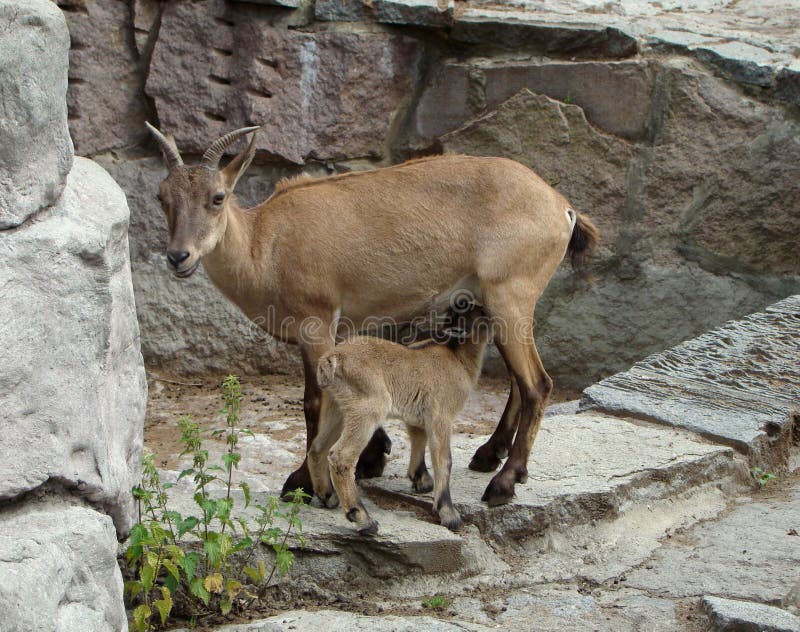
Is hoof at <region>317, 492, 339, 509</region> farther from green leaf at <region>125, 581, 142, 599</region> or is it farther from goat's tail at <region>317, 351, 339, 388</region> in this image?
green leaf at <region>125, 581, 142, 599</region>

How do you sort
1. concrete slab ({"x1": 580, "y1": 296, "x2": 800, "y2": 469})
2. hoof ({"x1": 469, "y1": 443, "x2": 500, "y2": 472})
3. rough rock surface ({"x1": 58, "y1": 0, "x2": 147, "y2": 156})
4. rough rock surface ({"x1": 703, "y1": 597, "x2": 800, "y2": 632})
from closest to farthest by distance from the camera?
1. rough rock surface ({"x1": 703, "y1": 597, "x2": 800, "y2": 632})
2. hoof ({"x1": 469, "y1": 443, "x2": 500, "y2": 472})
3. concrete slab ({"x1": 580, "y1": 296, "x2": 800, "y2": 469})
4. rough rock surface ({"x1": 58, "y1": 0, "x2": 147, "y2": 156})

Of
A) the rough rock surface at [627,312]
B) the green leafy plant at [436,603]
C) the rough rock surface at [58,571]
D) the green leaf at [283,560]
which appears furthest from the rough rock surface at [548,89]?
the rough rock surface at [58,571]

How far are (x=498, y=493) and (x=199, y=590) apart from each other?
4.24 ft

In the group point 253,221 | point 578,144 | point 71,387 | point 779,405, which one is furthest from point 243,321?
point 71,387

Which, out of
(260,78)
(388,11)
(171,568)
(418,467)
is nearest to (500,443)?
(418,467)

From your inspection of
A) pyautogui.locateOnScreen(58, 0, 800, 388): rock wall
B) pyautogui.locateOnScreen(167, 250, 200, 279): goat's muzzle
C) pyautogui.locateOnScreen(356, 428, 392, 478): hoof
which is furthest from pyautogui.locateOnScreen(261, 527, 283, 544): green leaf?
pyautogui.locateOnScreen(58, 0, 800, 388): rock wall

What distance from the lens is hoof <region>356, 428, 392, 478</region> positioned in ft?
15.3

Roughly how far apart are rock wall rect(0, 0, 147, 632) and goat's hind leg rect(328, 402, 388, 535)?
1.00 m

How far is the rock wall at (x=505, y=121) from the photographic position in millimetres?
6680

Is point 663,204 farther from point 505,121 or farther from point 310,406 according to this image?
point 310,406

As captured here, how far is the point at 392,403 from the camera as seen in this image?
4223 millimetres

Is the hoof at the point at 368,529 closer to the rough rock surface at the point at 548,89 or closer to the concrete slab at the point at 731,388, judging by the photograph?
the concrete slab at the point at 731,388

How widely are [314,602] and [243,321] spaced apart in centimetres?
322

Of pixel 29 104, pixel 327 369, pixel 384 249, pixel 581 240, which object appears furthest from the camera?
pixel 581 240
